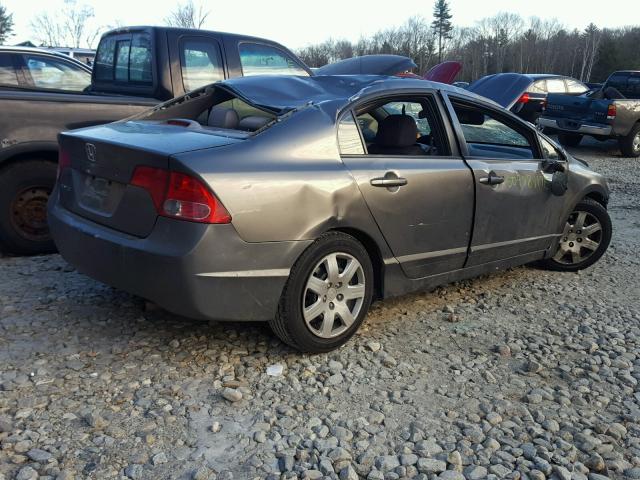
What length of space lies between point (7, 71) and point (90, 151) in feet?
10.9

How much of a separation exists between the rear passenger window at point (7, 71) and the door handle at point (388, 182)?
14.3 ft

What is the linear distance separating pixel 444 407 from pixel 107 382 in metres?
1.74

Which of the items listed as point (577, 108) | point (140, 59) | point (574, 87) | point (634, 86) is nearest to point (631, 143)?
point (577, 108)

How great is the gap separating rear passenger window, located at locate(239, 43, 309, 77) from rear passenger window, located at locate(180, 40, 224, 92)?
0.29 m

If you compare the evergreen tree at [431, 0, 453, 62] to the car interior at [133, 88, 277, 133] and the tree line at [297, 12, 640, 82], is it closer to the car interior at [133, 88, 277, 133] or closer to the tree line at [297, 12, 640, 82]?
the tree line at [297, 12, 640, 82]

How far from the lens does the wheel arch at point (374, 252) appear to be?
3578 millimetres

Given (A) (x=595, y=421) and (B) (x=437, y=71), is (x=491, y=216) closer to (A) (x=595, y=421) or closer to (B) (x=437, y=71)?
Result: (A) (x=595, y=421)

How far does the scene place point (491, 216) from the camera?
14.2 ft

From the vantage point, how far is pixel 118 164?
10.9 ft

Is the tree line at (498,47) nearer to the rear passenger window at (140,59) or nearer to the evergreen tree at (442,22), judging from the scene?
the evergreen tree at (442,22)

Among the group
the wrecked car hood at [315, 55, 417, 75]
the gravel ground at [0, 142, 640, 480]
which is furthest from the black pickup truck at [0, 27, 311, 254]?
the gravel ground at [0, 142, 640, 480]

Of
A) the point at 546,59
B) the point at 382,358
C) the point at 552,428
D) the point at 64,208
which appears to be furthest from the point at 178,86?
the point at 546,59

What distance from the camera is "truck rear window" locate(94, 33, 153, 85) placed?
5680mm

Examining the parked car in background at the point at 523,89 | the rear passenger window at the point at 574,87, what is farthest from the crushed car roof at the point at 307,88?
the rear passenger window at the point at 574,87
